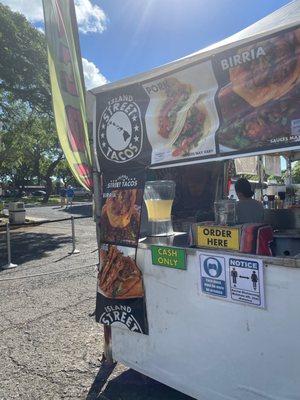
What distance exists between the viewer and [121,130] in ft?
11.7

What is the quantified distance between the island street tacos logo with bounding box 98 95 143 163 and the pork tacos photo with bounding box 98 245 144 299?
0.90m

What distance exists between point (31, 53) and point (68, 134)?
12246 millimetres

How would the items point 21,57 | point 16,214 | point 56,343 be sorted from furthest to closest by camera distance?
point 16,214, point 21,57, point 56,343

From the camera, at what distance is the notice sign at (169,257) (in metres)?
3.07

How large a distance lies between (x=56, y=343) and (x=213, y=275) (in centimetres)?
257

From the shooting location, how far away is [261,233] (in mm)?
2744

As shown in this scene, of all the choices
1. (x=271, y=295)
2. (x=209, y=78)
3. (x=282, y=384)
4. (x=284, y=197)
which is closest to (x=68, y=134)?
(x=209, y=78)

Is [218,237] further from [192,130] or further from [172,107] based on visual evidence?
[172,107]

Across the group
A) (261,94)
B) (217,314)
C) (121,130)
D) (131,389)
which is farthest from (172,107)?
(131,389)

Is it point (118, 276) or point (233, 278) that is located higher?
point (233, 278)

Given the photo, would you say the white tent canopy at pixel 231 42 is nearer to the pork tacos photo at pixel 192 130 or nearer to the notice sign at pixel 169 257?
the pork tacos photo at pixel 192 130

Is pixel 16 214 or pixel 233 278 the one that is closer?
pixel 233 278

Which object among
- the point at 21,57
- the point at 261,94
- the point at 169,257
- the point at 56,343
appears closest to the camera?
the point at 261,94

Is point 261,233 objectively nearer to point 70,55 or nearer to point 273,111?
point 273,111
